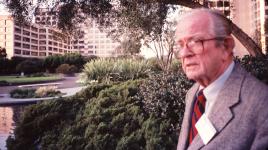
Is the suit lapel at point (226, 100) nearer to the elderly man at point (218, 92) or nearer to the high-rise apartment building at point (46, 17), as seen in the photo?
the elderly man at point (218, 92)

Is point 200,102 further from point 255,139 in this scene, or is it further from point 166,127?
point 166,127

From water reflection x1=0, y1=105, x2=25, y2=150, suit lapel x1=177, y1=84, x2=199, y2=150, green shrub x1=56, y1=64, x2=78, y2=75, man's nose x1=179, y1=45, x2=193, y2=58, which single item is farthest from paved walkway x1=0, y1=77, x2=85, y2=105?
man's nose x1=179, y1=45, x2=193, y2=58

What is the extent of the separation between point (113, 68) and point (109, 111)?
13311mm

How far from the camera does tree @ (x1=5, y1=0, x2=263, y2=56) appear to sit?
8.24 meters

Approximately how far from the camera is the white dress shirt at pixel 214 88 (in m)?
1.76

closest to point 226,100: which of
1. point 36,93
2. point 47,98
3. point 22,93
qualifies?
point 47,98

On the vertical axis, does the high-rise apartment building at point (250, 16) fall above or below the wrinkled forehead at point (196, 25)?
above

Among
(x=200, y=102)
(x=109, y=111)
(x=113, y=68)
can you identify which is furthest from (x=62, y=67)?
(x=200, y=102)

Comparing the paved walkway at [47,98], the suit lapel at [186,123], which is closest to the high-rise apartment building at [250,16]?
the paved walkway at [47,98]

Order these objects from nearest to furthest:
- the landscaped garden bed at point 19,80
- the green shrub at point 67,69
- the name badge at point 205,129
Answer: the name badge at point 205,129 → the landscaped garden bed at point 19,80 → the green shrub at point 67,69

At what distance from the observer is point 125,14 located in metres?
9.43

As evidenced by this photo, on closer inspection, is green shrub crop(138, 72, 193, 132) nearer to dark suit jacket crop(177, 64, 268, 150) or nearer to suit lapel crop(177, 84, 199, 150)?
suit lapel crop(177, 84, 199, 150)

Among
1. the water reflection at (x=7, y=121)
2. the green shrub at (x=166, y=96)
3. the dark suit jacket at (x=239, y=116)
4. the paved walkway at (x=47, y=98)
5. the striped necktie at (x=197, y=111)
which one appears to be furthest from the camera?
the paved walkway at (x=47, y=98)

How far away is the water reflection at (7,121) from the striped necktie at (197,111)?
6057 mm
